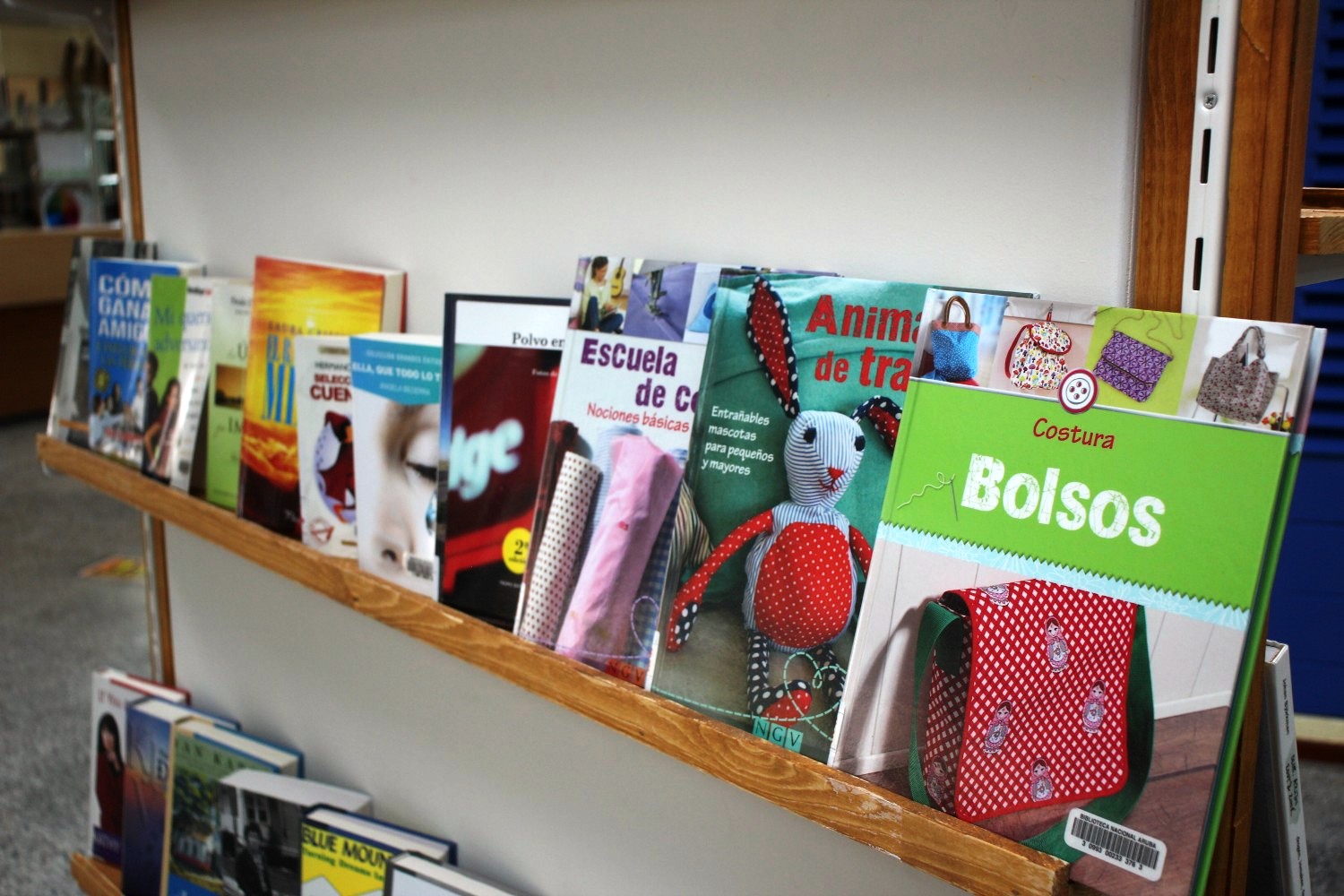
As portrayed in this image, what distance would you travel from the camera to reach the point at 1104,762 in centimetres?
71

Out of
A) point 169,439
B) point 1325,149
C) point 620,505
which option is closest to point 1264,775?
point 620,505

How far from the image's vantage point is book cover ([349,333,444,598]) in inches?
48.7

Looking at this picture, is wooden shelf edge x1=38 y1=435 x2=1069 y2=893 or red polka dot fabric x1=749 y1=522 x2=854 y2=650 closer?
wooden shelf edge x1=38 y1=435 x2=1069 y2=893

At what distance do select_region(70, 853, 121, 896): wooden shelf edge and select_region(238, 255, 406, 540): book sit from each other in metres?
0.83

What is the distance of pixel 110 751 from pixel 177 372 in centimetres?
70

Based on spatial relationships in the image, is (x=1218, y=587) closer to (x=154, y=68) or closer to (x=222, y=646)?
(x=222, y=646)

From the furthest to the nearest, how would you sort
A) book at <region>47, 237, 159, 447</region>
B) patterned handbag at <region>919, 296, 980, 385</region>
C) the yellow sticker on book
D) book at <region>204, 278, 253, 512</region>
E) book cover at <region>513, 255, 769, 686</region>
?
book at <region>47, 237, 159, 447</region> < book at <region>204, 278, 253, 512</region> < the yellow sticker on book < book cover at <region>513, 255, 769, 686</region> < patterned handbag at <region>919, 296, 980, 385</region>

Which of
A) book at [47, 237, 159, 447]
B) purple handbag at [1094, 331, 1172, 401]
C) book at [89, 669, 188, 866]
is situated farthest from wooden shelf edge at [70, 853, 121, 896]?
purple handbag at [1094, 331, 1172, 401]

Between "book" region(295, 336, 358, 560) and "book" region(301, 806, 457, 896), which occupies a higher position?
"book" region(295, 336, 358, 560)

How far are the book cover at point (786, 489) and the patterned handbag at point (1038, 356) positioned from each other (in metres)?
0.08

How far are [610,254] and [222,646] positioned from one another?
3.72 feet

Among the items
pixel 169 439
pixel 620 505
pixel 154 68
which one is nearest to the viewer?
pixel 620 505

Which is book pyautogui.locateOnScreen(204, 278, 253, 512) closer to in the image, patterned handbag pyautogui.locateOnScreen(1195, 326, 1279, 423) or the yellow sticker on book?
the yellow sticker on book

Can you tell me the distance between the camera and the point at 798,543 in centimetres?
91
